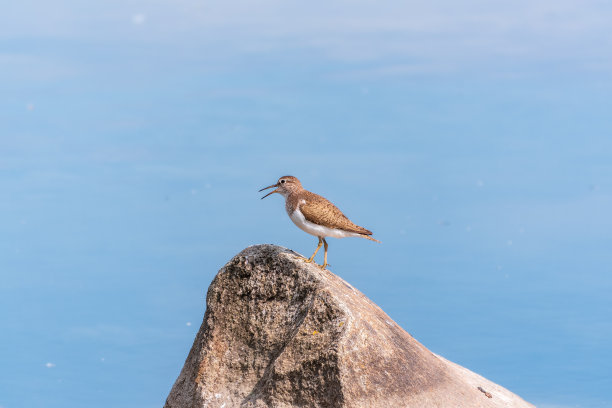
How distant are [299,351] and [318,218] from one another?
74.9 inches

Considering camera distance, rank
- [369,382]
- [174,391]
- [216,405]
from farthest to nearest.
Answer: [174,391]
[216,405]
[369,382]

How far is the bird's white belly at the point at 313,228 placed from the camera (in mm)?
11734

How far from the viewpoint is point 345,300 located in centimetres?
1116

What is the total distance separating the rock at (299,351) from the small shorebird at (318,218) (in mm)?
449

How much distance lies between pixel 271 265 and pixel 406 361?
2.22m

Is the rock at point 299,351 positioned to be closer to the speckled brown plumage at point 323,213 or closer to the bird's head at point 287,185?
the speckled brown plumage at point 323,213

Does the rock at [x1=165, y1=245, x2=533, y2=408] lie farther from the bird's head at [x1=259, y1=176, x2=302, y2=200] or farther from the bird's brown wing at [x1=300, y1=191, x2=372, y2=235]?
the bird's head at [x1=259, y1=176, x2=302, y2=200]

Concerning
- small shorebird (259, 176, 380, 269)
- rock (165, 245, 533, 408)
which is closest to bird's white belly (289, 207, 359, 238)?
small shorebird (259, 176, 380, 269)

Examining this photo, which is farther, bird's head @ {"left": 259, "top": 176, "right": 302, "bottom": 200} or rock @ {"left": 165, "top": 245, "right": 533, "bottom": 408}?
bird's head @ {"left": 259, "top": 176, "right": 302, "bottom": 200}

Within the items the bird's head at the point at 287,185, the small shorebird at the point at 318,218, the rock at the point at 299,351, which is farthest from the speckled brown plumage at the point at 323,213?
the rock at the point at 299,351

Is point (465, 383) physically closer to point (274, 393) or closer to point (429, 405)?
point (429, 405)

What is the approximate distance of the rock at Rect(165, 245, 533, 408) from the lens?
1075cm

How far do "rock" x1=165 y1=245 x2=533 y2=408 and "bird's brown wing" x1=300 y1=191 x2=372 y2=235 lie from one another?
588mm

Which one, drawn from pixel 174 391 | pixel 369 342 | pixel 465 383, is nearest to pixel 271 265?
pixel 369 342
